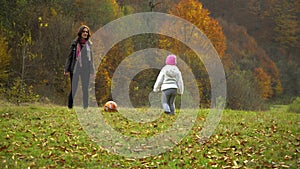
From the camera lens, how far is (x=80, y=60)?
1221 centimetres

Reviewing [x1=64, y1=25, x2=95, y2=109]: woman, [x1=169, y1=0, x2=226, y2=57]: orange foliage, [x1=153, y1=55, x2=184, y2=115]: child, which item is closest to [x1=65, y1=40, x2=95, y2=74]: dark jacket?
[x1=64, y1=25, x2=95, y2=109]: woman

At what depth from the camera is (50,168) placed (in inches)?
270

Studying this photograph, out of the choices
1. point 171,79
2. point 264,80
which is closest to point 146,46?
point 264,80

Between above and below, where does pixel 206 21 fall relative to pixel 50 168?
above

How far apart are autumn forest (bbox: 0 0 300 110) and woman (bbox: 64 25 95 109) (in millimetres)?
5288

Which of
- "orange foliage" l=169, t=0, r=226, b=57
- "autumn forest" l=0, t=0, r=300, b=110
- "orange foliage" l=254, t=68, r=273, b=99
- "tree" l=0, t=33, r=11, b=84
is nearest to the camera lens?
"tree" l=0, t=33, r=11, b=84

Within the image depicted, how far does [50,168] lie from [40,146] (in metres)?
1.33

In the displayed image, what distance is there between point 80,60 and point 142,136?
3.86 meters

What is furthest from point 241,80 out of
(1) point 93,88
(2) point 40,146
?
(2) point 40,146

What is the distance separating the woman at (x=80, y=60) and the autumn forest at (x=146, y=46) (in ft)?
17.3

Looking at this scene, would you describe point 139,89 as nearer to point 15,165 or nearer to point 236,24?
point 15,165

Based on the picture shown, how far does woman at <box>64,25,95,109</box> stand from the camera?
12148 millimetres

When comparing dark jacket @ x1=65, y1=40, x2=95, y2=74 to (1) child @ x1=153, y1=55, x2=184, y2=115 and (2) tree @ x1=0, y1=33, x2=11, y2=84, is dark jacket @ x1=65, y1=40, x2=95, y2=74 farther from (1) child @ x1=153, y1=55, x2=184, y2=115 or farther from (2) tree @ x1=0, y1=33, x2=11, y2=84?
(2) tree @ x1=0, y1=33, x2=11, y2=84

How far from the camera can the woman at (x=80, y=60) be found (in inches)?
478
